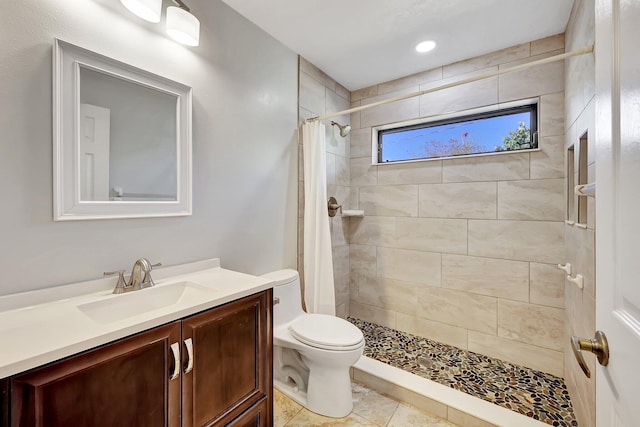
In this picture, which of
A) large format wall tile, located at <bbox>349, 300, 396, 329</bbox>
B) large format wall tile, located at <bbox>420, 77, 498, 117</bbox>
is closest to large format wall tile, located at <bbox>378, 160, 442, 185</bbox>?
large format wall tile, located at <bbox>420, 77, 498, 117</bbox>

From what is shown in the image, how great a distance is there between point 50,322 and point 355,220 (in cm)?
238

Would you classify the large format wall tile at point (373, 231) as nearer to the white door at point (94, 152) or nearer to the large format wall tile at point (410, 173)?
the large format wall tile at point (410, 173)

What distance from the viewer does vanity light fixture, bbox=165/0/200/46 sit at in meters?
1.35

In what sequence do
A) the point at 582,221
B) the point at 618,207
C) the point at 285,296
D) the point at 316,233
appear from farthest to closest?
the point at 316,233
the point at 285,296
the point at 582,221
the point at 618,207

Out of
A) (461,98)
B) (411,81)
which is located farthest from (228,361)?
(411,81)

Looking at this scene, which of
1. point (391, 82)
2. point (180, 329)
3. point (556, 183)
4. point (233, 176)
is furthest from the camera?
point (391, 82)

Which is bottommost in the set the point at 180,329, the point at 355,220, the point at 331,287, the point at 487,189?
the point at 331,287

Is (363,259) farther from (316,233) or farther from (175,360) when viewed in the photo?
(175,360)

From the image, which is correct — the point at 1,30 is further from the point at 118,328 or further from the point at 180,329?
the point at 180,329

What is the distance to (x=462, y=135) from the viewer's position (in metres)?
2.41

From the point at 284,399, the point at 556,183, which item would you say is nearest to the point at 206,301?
the point at 284,399

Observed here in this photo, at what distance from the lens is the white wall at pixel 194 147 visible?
1.04 m

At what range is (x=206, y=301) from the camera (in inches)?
42.3

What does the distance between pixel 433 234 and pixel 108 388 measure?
232cm
